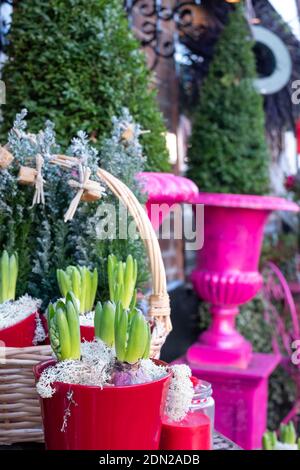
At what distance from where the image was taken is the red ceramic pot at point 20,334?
105cm

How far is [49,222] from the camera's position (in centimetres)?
129

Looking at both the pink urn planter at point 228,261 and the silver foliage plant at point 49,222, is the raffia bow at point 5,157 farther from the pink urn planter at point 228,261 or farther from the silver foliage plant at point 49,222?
the pink urn planter at point 228,261

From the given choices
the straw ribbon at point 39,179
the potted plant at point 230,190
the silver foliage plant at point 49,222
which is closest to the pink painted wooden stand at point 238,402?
the potted plant at point 230,190

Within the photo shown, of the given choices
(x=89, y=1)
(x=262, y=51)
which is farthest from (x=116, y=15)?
(x=262, y=51)

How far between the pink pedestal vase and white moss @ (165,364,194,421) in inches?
22.9

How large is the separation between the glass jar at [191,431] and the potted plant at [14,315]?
1.00 feet

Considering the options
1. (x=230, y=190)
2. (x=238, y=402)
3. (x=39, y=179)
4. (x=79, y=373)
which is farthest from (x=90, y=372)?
(x=230, y=190)

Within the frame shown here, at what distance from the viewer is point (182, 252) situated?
343 cm

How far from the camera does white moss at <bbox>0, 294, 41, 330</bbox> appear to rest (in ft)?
3.48

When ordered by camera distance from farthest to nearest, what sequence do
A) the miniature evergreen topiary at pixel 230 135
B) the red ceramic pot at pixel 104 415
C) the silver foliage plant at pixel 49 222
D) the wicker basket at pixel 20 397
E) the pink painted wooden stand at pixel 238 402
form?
the miniature evergreen topiary at pixel 230 135 → the pink painted wooden stand at pixel 238 402 → the silver foliage plant at pixel 49 222 → the wicker basket at pixel 20 397 → the red ceramic pot at pixel 104 415

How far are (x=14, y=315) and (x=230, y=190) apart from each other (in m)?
1.58

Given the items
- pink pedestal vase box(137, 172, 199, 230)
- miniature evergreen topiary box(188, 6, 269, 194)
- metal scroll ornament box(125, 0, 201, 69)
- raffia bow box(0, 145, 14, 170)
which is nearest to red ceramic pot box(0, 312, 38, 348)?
raffia bow box(0, 145, 14, 170)

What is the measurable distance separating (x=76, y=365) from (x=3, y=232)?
0.50 metres

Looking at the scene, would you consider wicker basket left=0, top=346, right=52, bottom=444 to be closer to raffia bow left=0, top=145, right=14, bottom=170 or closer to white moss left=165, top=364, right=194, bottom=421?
white moss left=165, top=364, right=194, bottom=421
